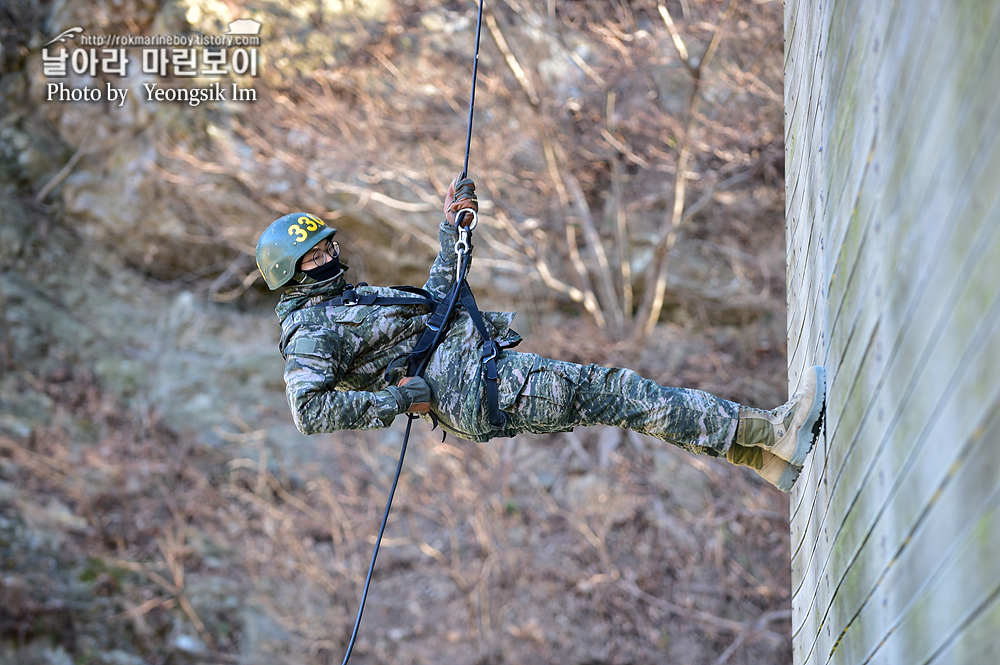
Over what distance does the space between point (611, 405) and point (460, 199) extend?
128 cm

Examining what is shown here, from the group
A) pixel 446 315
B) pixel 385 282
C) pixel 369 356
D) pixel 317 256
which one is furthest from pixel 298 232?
pixel 385 282

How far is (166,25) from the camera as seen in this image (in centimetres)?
1221

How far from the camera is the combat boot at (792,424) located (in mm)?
3410

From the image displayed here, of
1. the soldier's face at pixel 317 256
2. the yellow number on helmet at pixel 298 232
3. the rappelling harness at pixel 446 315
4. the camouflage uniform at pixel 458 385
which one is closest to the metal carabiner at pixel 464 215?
the rappelling harness at pixel 446 315

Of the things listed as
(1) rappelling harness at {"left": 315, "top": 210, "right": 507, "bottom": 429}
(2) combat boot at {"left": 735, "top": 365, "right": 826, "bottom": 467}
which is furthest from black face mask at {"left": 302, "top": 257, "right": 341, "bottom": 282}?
(2) combat boot at {"left": 735, "top": 365, "right": 826, "bottom": 467}

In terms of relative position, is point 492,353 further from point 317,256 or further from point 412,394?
point 317,256

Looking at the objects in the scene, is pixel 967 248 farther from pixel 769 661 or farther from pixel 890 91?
pixel 769 661

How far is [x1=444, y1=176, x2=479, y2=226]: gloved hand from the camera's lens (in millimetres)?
4270

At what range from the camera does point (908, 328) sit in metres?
2.16

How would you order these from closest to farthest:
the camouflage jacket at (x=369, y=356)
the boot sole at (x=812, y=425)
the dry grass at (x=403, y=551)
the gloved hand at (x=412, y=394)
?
the boot sole at (x=812, y=425) < the camouflage jacket at (x=369, y=356) < the gloved hand at (x=412, y=394) < the dry grass at (x=403, y=551)

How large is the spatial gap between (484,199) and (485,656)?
20.4ft

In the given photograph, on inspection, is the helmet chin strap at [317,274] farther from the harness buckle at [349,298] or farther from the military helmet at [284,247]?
the harness buckle at [349,298]

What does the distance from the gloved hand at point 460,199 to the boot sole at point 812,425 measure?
1.84 m

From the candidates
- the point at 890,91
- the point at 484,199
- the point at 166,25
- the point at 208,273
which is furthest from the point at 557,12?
the point at 890,91
